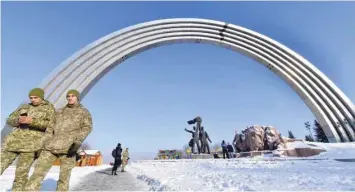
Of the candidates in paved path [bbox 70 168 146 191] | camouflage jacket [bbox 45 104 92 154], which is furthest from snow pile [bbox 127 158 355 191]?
camouflage jacket [bbox 45 104 92 154]

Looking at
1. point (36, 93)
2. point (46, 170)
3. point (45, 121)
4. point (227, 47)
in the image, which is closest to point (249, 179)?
point (46, 170)

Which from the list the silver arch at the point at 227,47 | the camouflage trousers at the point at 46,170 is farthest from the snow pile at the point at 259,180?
the silver arch at the point at 227,47

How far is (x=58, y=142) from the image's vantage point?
337cm

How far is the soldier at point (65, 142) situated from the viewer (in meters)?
3.24

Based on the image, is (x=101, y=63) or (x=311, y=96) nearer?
(x=101, y=63)

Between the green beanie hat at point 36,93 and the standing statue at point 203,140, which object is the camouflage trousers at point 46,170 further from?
the standing statue at point 203,140

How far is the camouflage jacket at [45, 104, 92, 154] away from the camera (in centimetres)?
336

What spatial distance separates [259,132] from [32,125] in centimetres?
2067

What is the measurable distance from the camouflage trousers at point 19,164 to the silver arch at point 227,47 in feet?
63.5

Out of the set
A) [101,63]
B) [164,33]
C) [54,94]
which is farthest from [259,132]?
[54,94]

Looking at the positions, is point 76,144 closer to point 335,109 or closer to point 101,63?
point 101,63

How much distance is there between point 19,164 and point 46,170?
0.44 metres

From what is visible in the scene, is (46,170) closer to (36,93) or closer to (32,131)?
(32,131)

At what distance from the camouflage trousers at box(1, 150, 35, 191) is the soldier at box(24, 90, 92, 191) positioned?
25 cm
